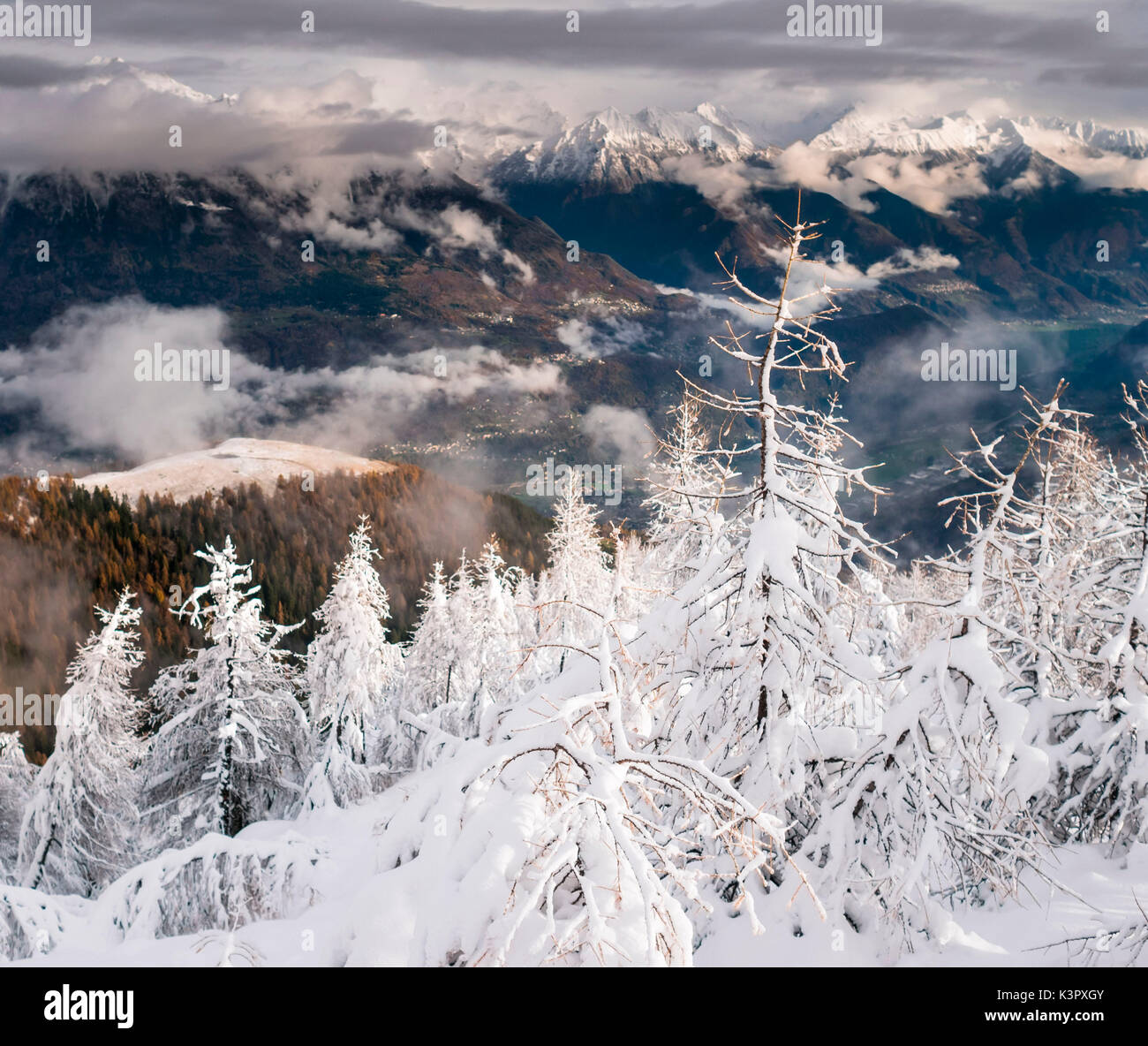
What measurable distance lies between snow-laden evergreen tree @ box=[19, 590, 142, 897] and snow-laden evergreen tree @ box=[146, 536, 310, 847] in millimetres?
1285

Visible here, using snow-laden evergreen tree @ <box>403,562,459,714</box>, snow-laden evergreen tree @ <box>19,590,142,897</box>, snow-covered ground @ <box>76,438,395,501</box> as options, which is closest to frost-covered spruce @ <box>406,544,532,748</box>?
snow-laden evergreen tree @ <box>403,562,459,714</box>

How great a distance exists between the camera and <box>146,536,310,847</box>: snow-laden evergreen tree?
24.0m

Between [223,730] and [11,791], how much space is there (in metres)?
16.6

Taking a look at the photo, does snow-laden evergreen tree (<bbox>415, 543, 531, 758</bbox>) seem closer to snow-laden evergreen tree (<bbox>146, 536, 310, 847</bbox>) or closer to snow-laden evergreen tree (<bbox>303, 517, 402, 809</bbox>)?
snow-laden evergreen tree (<bbox>303, 517, 402, 809</bbox>)

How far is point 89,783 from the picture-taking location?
25516 millimetres

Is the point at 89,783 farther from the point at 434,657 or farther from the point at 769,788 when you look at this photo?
the point at 769,788

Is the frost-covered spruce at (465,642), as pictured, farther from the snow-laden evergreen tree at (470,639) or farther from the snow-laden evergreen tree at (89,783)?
the snow-laden evergreen tree at (89,783)

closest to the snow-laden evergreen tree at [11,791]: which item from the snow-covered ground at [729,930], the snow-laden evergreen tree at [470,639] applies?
the snow-laden evergreen tree at [470,639]

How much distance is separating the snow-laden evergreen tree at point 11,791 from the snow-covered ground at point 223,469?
113 metres

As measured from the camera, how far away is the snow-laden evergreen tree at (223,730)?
24.0 metres
